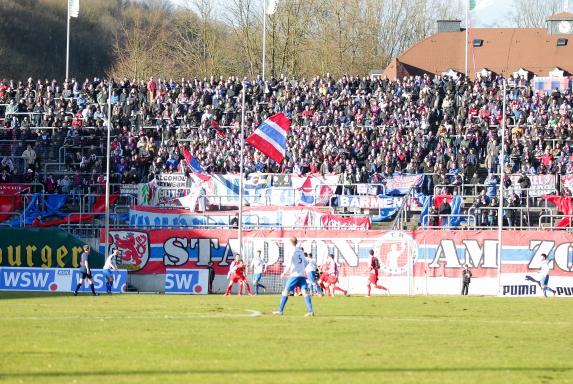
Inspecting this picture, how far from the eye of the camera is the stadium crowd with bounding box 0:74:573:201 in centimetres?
5691

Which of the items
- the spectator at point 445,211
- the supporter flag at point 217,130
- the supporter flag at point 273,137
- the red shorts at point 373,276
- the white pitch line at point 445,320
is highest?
the supporter flag at point 217,130

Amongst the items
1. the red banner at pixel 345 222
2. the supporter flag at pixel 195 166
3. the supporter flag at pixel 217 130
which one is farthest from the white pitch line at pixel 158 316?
the supporter flag at pixel 217 130

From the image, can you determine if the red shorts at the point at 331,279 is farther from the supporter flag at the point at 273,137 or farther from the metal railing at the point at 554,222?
the metal railing at the point at 554,222

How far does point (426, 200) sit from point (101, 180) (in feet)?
58.5

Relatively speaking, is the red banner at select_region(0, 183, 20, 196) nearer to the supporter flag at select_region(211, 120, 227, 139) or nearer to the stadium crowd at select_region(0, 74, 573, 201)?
the stadium crowd at select_region(0, 74, 573, 201)

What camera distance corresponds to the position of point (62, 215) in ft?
183

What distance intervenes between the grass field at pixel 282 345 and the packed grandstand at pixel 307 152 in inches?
815

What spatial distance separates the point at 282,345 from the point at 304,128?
131 feet

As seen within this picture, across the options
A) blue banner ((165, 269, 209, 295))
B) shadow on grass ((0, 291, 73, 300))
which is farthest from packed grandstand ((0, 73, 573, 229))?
shadow on grass ((0, 291, 73, 300))

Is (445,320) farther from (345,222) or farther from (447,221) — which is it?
(447,221)

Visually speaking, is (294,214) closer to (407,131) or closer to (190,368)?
(407,131)

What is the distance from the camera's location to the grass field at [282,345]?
1783 cm

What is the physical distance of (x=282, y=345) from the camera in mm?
21578

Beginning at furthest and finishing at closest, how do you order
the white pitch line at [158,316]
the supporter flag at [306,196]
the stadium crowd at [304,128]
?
1. the stadium crowd at [304,128]
2. the supporter flag at [306,196]
3. the white pitch line at [158,316]
